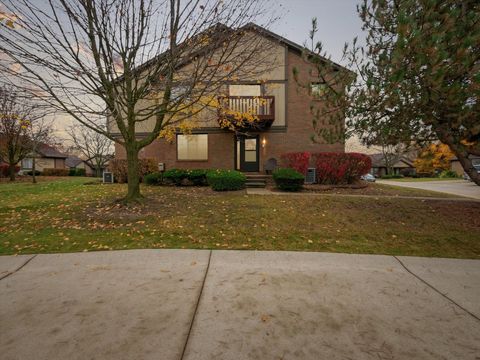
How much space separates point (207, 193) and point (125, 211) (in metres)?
3.58

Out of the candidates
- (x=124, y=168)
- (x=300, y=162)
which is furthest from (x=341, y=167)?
(x=124, y=168)

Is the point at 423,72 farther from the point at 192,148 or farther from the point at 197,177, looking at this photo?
the point at 192,148

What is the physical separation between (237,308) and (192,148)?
44.1 feet

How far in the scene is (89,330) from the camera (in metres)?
2.05

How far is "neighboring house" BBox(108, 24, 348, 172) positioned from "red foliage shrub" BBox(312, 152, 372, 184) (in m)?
2.44

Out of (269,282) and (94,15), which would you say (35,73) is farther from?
(269,282)

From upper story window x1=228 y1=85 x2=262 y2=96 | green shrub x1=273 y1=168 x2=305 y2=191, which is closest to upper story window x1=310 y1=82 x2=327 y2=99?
green shrub x1=273 y1=168 x2=305 y2=191

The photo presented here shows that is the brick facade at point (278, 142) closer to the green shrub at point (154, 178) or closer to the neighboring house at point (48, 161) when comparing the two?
the green shrub at point (154, 178)

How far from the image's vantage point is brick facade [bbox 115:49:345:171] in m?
14.2

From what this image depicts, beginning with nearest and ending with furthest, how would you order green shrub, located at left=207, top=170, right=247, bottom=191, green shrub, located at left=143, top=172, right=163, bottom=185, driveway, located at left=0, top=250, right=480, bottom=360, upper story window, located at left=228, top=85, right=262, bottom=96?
1. driveway, located at left=0, top=250, right=480, bottom=360
2. green shrub, located at left=207, top=170, right=247, bottom=191
3. green shrub, located at left=143, top=172, right=163, bottom=185
4. upper story window, located at left=228, top=85, right=262, bottom=96

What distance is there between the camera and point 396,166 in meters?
63.0

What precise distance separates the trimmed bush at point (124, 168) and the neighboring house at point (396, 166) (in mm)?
58215

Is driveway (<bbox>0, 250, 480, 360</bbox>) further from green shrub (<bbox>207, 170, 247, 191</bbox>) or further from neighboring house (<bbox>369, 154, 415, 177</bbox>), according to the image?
neighboring house (<bbox>369, 154, 415, 177</bbox>)

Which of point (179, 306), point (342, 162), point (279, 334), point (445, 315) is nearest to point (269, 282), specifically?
point (279, 334)
